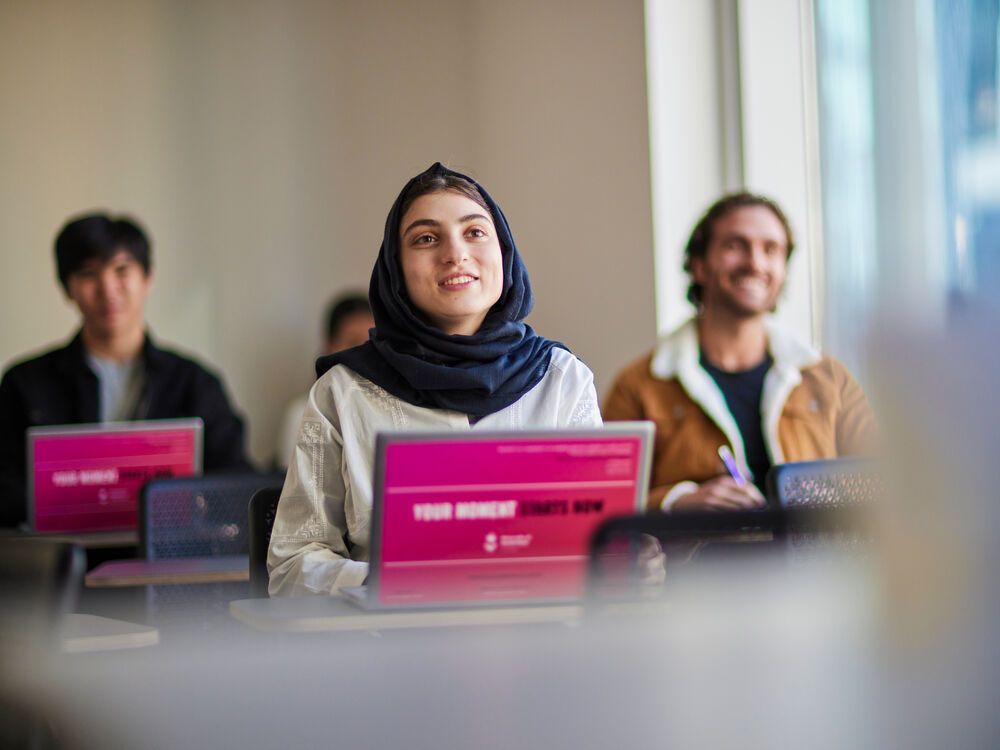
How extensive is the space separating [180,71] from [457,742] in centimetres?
475

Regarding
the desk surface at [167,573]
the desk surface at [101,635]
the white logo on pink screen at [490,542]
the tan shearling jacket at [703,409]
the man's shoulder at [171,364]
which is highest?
the man's shoulder at [171,364]

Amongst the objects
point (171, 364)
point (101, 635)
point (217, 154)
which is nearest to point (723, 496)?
point (101, 635)

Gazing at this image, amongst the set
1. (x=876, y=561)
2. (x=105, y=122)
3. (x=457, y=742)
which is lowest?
(x=457, y=742)

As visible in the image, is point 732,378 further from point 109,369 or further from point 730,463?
point 109,369

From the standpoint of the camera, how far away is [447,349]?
164cm

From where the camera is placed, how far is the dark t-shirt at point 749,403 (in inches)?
111

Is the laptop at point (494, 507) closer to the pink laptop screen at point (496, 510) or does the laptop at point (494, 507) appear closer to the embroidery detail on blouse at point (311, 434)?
the pink laptop screen at point (496, 510)

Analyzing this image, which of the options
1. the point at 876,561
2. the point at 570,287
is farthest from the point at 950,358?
the point at 570,287

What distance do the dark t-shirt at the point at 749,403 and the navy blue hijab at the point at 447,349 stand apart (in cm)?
121

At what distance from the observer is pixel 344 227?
510 centimetres

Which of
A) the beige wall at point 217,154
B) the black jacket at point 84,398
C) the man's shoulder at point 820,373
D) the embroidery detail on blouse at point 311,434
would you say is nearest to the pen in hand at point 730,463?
the man's shoulder at point 820,373

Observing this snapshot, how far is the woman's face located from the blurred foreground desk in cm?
46

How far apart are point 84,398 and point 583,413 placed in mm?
2248

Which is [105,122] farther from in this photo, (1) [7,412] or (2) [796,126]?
(2) [796,126]
